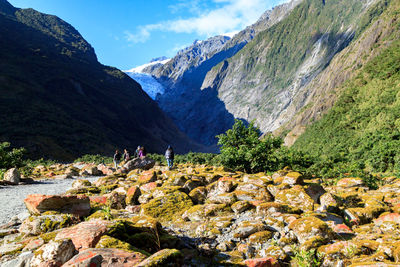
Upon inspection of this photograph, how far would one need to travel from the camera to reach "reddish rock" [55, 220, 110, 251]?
4.52m

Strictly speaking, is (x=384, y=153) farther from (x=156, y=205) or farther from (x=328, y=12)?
(x=328, y=12)

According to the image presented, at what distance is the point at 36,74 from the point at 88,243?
11065cm

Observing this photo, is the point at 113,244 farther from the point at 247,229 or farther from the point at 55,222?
the point at 247,229

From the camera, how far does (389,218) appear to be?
7145 millimetres

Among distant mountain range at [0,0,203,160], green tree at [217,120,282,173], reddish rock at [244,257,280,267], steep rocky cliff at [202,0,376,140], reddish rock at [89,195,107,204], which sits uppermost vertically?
steep rocky cliff at [202,0,376,140]

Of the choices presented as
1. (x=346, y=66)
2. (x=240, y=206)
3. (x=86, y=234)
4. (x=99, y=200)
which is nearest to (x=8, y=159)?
(x=99, y=200)

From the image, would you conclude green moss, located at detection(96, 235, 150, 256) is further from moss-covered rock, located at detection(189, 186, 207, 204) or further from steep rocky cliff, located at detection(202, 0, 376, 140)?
steep rocky cliff, located at detection(202, 0, 376, 140)

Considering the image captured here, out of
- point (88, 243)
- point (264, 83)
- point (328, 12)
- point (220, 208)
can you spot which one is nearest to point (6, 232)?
point (88, 243)

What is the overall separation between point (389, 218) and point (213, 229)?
5535 mm

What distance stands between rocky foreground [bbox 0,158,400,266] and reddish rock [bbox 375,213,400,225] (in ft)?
0.09

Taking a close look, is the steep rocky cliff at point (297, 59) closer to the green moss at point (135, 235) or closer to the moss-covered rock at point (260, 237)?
the moss-covered rock at point (260, 237)

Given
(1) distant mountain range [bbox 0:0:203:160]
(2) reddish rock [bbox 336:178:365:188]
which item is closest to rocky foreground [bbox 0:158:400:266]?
(2) reddish rock [bbox 336:178:365:188]

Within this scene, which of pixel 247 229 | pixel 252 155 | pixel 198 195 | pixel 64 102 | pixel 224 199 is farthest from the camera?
pixel 64 102

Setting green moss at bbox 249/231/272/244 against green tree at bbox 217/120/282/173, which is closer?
green moss at bbox 249/231/272/244
